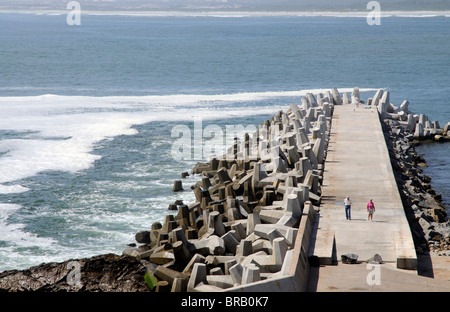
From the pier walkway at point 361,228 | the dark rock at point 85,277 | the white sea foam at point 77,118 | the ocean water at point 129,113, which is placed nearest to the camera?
the pier walkway at point 361,228

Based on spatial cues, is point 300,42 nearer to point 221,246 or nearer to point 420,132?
point 420,132

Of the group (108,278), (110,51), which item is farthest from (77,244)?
(110,51)

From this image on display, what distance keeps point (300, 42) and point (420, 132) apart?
7196 cm

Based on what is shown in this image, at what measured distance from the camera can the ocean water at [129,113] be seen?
18766mm

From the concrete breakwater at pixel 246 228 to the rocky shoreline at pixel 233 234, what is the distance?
2cm

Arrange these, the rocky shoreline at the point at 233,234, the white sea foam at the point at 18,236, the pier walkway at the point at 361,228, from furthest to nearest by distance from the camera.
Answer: the white sea foam at the point at 18,236 → the rocky shoreline at the point at 233,234 → the pier walkway at the point at 361,228

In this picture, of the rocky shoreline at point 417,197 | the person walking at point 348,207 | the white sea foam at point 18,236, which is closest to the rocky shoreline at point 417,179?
the rocky shoreline at point 417,197

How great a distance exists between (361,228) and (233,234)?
247 cm

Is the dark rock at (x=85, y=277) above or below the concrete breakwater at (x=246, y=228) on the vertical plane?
below

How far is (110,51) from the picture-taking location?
86.9 metres

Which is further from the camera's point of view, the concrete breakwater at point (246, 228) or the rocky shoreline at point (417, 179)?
the rocky shoreline at point (417, 179)

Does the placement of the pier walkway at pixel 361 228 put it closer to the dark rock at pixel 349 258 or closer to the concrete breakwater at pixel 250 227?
the dark rock at pixel 349 258

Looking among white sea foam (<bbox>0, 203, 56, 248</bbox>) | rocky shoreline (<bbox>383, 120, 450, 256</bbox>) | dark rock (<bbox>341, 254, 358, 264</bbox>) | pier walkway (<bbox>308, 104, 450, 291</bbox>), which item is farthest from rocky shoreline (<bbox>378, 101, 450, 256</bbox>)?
white sea foam (<bbox>0, 203, 56, 248</bbox>)
